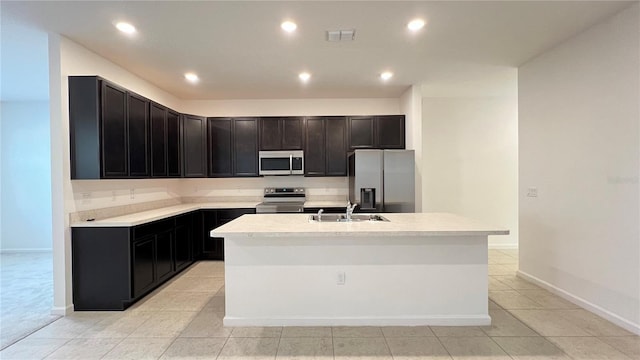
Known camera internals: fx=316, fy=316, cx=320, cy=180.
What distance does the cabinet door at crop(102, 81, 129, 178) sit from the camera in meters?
3.18

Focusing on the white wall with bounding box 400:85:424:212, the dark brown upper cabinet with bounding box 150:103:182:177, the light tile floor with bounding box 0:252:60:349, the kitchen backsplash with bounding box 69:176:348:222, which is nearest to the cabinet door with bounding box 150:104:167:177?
the dark brown upper cabinet with bounding box 150:103:182:177

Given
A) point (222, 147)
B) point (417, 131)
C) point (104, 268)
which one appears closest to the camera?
point (104, 268)

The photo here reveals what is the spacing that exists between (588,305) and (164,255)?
462cm

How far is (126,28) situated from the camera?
290cm

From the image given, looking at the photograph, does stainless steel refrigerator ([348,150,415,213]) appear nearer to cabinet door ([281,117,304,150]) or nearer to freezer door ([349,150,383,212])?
freezer door ([349,150,383,212])

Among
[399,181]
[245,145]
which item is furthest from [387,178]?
[245,145]

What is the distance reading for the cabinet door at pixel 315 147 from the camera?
209 inches

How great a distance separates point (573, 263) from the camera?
3.27m

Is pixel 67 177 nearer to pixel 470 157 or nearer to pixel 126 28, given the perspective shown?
pixel 126 28

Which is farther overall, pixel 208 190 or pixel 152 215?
pixel 208 190

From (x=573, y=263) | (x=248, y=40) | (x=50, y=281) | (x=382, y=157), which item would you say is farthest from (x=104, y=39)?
(x=573, y=263)

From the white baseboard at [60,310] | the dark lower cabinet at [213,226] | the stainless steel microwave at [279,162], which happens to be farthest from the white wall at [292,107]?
the white baseboard at [60,310]

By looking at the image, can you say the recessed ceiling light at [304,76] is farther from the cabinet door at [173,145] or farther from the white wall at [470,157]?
the white wall at [470,157]

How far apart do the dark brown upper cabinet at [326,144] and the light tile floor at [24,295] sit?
146 inches
